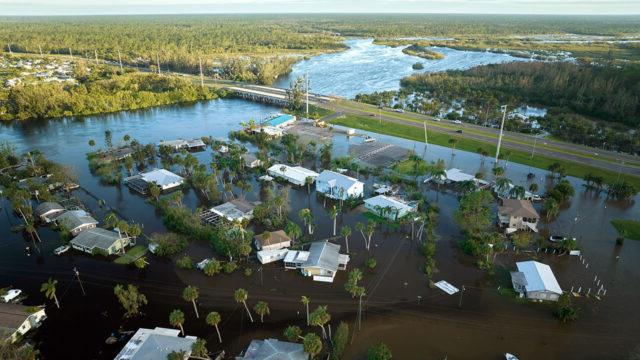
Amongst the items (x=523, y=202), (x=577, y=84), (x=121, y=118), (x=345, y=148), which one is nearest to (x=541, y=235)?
(x=523, y=202)

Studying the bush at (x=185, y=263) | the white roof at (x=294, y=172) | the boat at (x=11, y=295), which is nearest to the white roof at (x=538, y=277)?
the white roof at (x=294, y=172)

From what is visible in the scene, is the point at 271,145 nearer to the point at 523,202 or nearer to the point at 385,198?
the point at 385,198

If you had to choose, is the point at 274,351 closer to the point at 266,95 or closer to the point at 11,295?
the point at 11,295

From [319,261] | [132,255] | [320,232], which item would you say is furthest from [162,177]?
[319,261]

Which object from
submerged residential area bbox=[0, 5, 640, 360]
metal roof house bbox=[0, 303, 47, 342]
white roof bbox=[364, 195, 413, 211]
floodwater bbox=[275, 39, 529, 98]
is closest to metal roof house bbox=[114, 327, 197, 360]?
submerged residential area bbox=[0, 5, 640, 360]

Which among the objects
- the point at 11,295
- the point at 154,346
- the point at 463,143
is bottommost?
the point at 11,295

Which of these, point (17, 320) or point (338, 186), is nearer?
point (17, 320)

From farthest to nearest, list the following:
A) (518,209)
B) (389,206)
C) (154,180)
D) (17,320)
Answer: (154,180)
(389,206)
(518,209)
(17,320)
